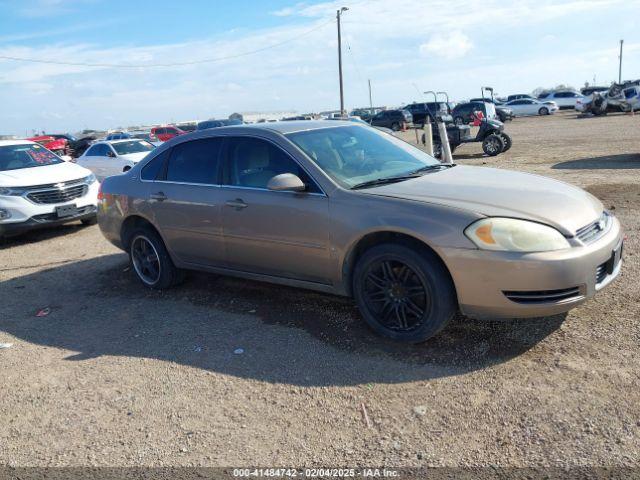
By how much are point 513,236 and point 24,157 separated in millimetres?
9373

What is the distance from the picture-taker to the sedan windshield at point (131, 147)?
15.6 meters

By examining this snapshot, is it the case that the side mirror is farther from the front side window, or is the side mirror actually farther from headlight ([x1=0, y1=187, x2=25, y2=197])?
headlight ([x1=0, y1=187, x2=25, y2=197])

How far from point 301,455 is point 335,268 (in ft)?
5.38

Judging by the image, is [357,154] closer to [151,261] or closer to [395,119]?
[151,261]

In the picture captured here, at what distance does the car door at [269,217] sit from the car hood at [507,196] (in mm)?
536

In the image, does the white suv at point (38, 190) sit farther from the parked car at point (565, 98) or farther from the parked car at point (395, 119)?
the parked car at point (565, 98)

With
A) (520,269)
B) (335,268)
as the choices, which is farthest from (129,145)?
(520,269)

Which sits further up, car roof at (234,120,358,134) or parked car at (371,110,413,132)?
car roof at (234,120,358,134)

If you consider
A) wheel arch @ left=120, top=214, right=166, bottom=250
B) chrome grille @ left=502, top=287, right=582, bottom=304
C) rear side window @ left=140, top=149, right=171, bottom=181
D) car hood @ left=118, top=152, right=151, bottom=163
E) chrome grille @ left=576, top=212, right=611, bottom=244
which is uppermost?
rear side window @ left=140, top=149, right=171, bottom=181

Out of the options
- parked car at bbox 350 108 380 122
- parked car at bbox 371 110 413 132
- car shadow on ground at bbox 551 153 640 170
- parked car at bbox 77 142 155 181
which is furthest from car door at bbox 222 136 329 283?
parked car at bbox 350 108 380 122

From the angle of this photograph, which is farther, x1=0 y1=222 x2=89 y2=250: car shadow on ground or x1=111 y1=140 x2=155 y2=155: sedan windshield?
x1=111 y1=140 x2=155 y2=155: sedan windshield

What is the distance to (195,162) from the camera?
5.43 m

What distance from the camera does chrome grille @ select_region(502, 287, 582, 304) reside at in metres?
3.63

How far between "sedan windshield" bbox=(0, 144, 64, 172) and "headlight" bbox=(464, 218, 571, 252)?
8773 mm
